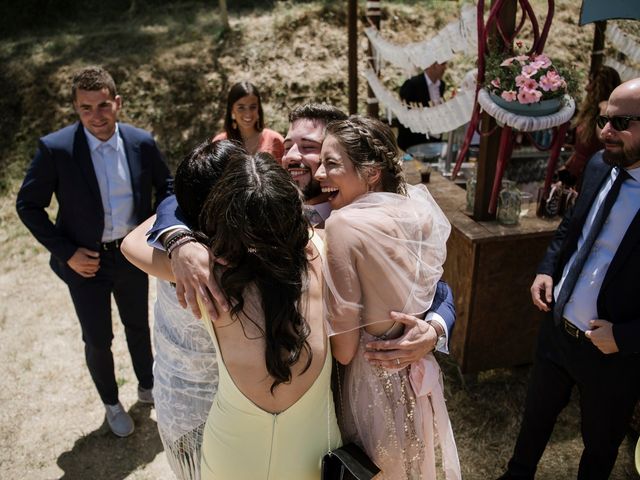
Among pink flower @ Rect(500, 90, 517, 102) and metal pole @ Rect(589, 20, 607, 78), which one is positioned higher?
pink flower @ Rect(500, 90, 517, 102)

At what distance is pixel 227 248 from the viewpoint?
1.33 meters

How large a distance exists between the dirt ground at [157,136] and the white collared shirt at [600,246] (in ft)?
3.65

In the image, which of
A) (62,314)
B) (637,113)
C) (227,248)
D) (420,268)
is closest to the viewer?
(227,248)

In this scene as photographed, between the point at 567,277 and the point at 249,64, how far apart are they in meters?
7.67

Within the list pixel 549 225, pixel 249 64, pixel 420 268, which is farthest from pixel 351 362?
pixel 249 64

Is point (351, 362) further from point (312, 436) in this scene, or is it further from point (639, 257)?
point (639, 257)

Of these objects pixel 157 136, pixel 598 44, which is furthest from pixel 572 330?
pixel 157 136

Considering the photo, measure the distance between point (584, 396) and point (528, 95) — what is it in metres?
1.45

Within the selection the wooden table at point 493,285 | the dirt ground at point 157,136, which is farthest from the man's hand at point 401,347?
the dirt ground at point 157,136

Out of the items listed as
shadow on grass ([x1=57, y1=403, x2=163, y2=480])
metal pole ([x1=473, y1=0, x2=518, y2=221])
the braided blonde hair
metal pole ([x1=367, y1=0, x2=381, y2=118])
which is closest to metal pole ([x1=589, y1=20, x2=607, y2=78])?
metal pole ([x1=367, y1=0, x2=381, y2=118])

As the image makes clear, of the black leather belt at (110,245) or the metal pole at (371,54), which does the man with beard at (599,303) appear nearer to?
the black leather belt at (110,245)

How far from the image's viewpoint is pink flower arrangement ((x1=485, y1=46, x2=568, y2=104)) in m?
2.60

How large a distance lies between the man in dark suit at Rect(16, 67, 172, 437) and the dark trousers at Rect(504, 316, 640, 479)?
212 centimetres

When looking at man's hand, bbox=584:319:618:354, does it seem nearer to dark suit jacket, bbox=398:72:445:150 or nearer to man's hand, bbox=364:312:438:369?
man's hand, bbox=364:312:438:369
